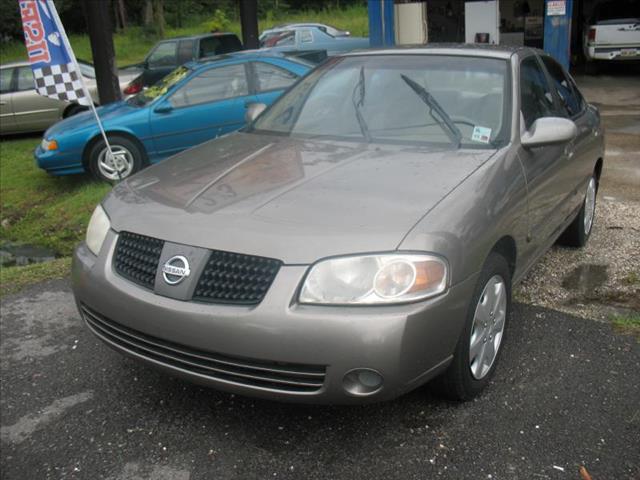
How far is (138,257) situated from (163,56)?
45.6 ft

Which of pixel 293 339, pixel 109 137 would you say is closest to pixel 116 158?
pixel 109 137

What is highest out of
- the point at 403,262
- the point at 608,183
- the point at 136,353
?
the point at 403,262

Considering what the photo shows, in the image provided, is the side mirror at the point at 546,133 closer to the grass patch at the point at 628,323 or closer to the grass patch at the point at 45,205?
the grass patch at the point at 628,323

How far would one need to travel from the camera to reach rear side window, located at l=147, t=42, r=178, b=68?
15.6 meters

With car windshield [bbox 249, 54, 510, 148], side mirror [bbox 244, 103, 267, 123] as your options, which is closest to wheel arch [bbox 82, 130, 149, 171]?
side mirror [bbox 244, 103, 267, 123]

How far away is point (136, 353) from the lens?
2.89 m

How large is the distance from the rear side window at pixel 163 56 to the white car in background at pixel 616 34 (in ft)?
30.8

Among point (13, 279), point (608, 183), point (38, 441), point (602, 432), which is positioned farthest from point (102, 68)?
point (602, 432)

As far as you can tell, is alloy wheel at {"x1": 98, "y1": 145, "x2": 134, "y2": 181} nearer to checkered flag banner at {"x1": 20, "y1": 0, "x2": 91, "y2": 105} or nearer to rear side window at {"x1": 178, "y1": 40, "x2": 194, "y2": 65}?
checkered flag banner at {"x1": 20, "y1": 0, "x2": 91, "y2": 105}

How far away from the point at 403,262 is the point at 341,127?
1473 mm

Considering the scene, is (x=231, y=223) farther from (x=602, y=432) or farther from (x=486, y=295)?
(x=602, y=432)

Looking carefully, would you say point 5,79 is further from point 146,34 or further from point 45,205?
point 146,34

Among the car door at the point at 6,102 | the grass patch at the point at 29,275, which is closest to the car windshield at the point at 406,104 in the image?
the grass patch at the point at 29,275

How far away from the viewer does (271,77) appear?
8.78 m
